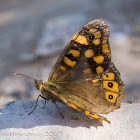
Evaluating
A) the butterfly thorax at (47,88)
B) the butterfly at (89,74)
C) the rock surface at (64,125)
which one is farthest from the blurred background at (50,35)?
the butterfly thorax at (47,88)

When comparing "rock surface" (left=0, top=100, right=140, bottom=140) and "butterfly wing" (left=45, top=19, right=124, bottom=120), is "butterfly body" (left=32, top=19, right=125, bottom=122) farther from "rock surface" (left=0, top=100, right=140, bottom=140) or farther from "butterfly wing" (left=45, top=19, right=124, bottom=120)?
"rock surface" (left=0, top=100, right=140, bottom=140)

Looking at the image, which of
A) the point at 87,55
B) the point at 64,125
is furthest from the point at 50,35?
the point at 64,125

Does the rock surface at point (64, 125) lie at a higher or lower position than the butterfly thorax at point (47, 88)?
lower

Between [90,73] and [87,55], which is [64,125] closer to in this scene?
[90,73]

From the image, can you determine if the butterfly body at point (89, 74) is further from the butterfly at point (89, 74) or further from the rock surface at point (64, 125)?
the rock surface at point (64, 125)

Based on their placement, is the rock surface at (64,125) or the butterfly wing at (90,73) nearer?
the rock surface at (64,125)

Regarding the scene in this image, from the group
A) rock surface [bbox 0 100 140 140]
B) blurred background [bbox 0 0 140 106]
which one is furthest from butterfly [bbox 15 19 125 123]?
blurred background [bbox 0 0 140 106]
